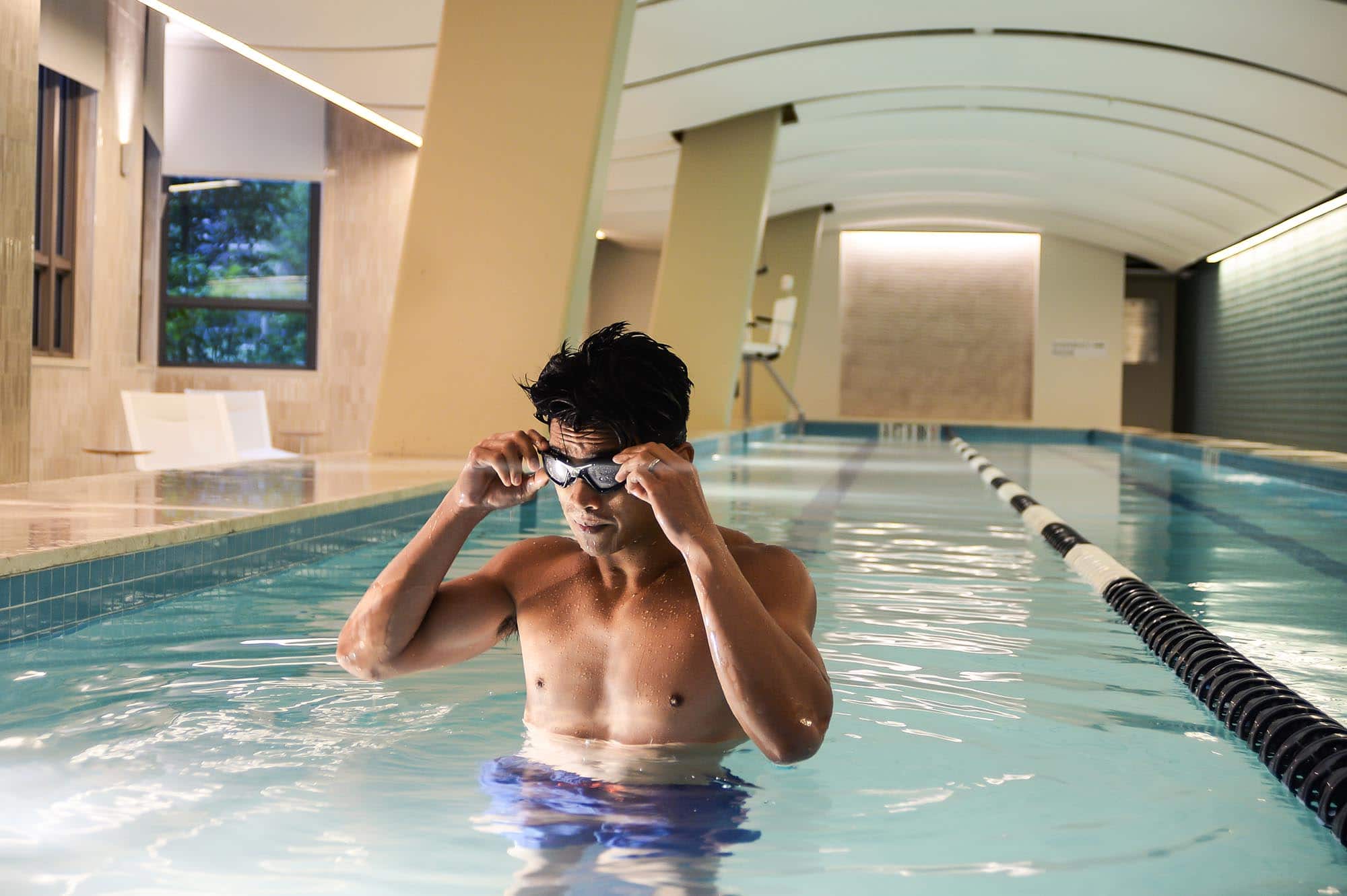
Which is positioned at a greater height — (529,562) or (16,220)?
(16,220)

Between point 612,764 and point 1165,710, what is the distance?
5.29 ft

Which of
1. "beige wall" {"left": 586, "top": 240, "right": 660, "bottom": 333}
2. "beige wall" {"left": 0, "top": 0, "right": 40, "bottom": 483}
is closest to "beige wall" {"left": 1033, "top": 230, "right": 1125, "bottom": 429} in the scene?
"beige wall" {"left": 586, "top": 240, "right": 660, "bottom": 333}

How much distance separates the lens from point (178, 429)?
9.14 metres

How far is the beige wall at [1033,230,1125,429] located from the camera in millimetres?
24328

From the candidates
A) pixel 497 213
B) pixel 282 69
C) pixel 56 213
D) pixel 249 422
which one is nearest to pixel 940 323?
pixel 282 69

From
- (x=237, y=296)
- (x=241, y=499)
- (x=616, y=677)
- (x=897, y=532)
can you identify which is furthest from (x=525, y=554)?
(x=237, y=296)

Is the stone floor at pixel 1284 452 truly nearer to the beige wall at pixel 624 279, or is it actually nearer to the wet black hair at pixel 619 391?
the wet black hair at pixel 619 391

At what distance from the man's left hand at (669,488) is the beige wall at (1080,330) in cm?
2356

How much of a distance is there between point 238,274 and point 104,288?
545 cm

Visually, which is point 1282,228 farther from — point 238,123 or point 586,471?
point 586,471

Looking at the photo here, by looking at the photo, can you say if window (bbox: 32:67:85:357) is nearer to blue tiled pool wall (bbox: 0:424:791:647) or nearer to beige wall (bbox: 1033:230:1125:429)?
blue tiled pool wall (bbox: 0:424:791:647)

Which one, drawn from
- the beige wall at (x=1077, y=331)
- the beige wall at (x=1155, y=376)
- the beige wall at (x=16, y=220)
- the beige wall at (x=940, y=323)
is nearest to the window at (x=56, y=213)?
the beige wall at (x=16, y=220)

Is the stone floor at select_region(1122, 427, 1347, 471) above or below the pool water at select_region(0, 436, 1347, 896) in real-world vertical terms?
above

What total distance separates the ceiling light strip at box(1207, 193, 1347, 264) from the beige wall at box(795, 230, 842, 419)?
6.71m
